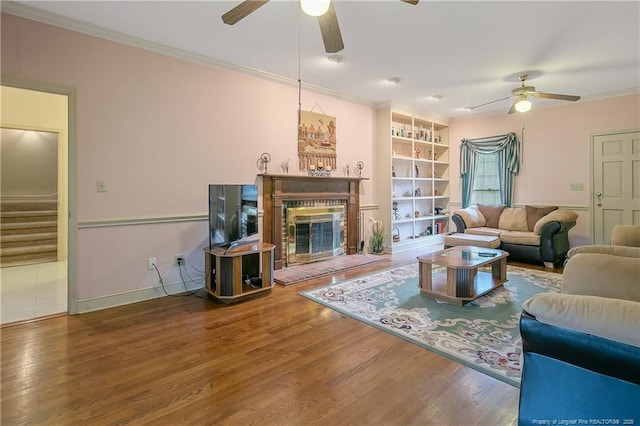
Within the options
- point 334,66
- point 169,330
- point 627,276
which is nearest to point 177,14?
point 334,66

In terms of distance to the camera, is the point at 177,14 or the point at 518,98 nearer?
the point at 177,14

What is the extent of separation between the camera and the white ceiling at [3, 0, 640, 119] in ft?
9.04

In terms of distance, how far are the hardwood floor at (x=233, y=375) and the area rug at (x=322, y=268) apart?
1.18 metres

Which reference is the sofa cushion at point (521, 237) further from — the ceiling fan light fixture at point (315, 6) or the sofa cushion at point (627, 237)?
the ceiling fan light fixture at point (315, 6)

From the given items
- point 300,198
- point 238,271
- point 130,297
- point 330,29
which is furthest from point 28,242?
point 330,29

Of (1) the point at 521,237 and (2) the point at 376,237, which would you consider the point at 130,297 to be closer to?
(2) the point at 376,237

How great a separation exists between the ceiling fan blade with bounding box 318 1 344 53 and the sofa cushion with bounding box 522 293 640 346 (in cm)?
203

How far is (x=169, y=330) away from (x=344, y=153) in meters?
3.78

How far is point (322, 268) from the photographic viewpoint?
14.9 ft

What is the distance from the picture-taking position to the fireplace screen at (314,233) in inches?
184

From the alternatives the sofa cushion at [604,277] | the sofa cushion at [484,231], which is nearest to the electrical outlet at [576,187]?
the sofa cushion at [484,231]

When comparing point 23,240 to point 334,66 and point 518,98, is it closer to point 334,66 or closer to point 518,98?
point 334,66

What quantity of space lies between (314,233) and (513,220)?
3468mm

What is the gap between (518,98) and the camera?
180 inches
